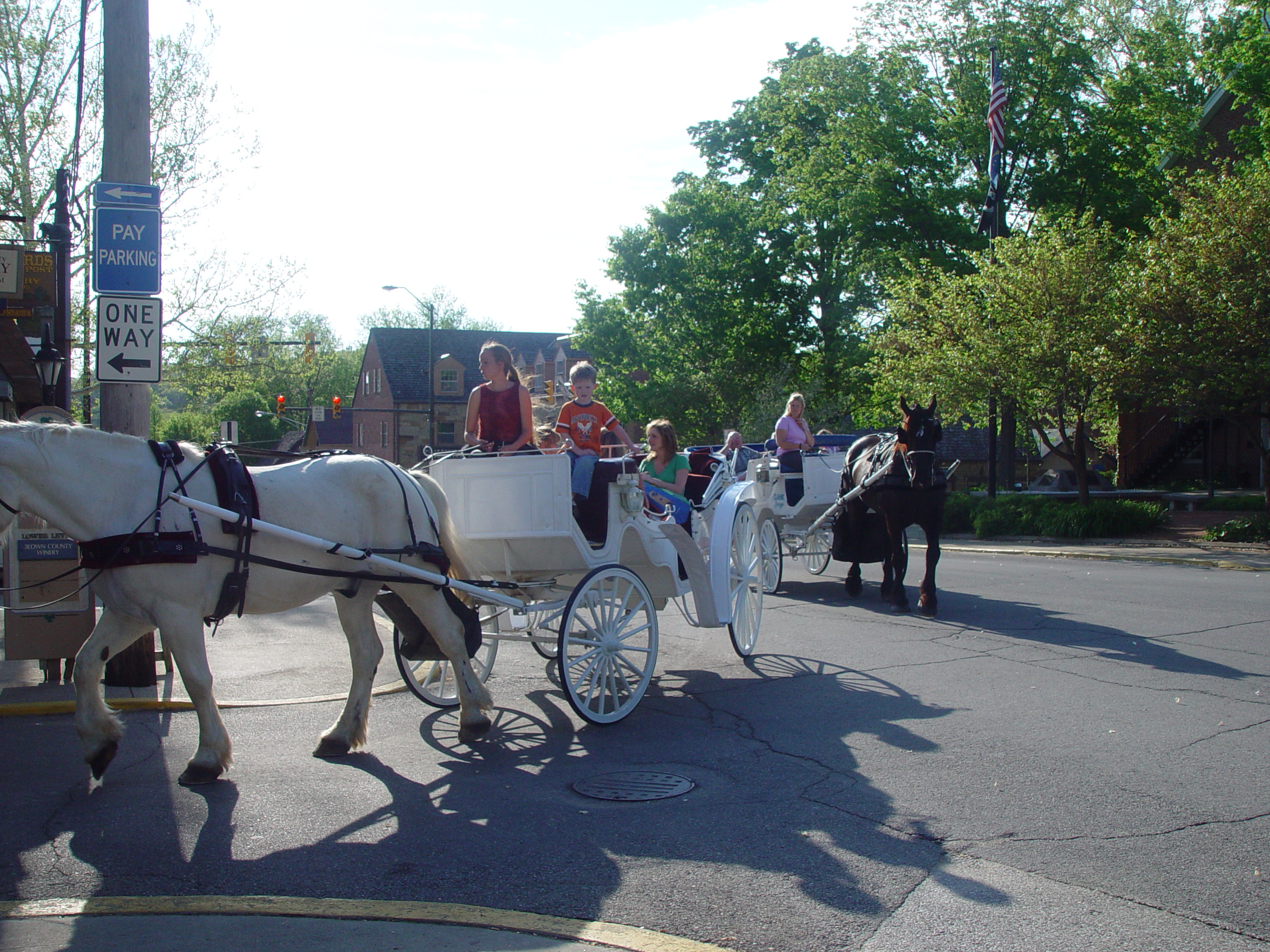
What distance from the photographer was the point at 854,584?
41.0 feet

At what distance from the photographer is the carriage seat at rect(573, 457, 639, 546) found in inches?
279

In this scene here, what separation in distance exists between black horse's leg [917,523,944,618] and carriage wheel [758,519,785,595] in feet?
5.11

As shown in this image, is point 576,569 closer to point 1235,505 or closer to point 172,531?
point 172,531

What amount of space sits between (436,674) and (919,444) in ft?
19.1

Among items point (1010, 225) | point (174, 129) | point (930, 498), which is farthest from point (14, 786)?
point (1010, 225)

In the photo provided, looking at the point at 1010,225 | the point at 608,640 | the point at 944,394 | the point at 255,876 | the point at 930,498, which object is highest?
the point at 1010,225

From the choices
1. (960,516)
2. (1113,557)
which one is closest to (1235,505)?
(960,516)

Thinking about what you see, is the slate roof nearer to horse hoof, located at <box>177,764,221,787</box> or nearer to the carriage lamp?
the carriage lamp

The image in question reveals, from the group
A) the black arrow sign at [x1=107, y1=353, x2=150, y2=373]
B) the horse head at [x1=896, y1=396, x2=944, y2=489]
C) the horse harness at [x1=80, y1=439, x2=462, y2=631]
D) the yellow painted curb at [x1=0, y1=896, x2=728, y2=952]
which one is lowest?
the yellow painted curb at [x1=0, y1=896, x2=728, y2=952]

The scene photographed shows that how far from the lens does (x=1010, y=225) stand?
32.2 meters

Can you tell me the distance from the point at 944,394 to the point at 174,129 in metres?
21.1

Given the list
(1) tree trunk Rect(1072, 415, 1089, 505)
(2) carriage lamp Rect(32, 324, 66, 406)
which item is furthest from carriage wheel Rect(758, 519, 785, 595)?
(1) tree trunk Rect(1072, 415, 1089, 505)

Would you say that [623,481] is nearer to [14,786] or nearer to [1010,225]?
[14,786]

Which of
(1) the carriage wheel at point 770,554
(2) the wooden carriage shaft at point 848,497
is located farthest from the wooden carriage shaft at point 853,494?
(1) the carriage wheel at point 770,554
